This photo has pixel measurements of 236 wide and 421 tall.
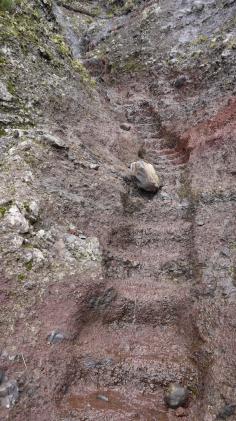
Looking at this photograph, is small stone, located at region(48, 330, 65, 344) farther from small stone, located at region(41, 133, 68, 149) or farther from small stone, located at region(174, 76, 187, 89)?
small stone, located at region(174, 76, 187, 89)

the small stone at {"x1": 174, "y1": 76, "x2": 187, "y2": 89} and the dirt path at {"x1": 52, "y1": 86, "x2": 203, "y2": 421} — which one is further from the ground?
the small stone at {"x1": 174, "y1": 76, "x2": 187, "y2": 89}

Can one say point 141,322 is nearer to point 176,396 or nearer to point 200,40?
point 176,396

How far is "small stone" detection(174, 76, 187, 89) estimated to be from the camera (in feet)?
60.9

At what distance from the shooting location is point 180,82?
18688 millimetres

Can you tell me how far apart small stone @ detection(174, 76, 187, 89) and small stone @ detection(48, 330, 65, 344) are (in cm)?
1548

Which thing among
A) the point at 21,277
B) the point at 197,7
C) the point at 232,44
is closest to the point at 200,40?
the point at 232,44

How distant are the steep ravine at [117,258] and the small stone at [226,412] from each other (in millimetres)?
24

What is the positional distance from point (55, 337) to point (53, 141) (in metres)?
6.98

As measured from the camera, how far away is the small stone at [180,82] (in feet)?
60.9

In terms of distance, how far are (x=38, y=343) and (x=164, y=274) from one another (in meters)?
4.09

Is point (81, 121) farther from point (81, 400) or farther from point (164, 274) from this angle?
point (81, 400)

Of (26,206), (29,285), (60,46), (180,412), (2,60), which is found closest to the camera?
(180,412)

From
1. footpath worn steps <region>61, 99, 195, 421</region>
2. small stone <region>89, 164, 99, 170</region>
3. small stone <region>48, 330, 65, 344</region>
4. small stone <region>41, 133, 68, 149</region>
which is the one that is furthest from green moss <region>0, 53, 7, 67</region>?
small stone <region>48, 330, 65, 344</region>

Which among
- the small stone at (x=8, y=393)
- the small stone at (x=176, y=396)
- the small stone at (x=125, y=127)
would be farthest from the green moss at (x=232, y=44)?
the small stone at (x=8, y=393)
